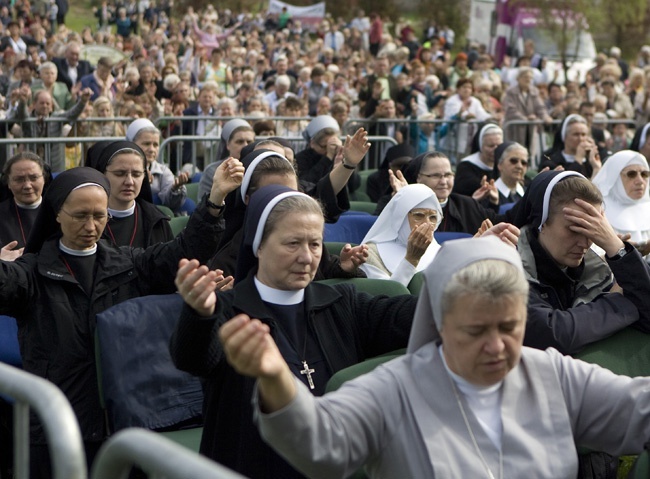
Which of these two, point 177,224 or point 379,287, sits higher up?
point 379,287

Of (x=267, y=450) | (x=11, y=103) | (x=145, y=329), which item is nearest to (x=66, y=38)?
(x=11, y=103)

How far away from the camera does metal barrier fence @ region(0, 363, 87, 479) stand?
7.71 ft

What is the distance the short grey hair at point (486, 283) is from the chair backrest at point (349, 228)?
4.68m

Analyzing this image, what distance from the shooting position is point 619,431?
3.12m

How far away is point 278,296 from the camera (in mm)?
4016

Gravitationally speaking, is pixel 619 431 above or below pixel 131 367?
above

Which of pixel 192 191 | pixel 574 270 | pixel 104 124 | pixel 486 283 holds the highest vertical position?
pixel 486 283

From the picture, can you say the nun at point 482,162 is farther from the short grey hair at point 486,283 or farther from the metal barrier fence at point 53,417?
the metal barrier fence at point 53,417

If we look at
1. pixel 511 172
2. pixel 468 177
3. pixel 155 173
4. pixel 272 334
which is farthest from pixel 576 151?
pixel 272 334

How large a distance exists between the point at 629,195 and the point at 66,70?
10179 millimetres

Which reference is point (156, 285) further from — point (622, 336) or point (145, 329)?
point (622, 336)

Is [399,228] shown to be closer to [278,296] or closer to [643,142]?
[278,296]

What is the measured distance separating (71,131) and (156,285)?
295 inches

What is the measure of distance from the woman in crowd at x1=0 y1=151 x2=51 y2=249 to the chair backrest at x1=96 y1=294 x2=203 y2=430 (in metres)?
2.67
